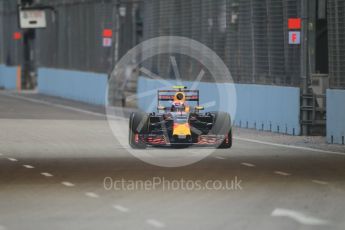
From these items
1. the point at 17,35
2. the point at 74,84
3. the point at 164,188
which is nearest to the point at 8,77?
the point at 17,35

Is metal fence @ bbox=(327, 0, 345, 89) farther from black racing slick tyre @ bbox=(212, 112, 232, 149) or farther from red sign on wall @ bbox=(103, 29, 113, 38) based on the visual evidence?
red sign on wall @ bbox=(103, 29, 113, 38)

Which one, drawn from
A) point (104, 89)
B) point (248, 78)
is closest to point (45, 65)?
point (104, 89)

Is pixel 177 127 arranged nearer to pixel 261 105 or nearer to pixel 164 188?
pixel 164 188

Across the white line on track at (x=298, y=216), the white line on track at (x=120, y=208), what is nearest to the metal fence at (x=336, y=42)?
the white line on track at (x=298, y=216)

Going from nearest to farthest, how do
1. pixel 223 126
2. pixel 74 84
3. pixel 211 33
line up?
pixel 223 126 < pixel 211 33 < pixel 74 84

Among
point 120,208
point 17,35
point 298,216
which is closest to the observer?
point 298,216

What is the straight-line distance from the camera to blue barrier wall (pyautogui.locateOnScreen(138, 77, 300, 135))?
32.3m

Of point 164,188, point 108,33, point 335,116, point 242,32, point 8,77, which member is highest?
point 242,32

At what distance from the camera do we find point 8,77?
243 feet

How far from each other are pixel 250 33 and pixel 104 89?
631 inches

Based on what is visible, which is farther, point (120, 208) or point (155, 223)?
point (120, 208)

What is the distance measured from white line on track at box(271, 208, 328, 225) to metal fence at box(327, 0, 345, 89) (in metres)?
13.5

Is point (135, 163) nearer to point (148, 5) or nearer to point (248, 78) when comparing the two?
point (248, 78)

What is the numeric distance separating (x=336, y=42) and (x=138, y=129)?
20.7 feet
